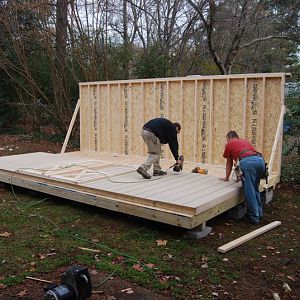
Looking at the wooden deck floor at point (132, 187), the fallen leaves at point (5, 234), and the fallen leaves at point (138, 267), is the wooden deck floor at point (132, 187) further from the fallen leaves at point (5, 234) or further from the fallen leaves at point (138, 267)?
the fallen leaves at point (5, 234)

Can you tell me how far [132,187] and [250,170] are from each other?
1.73 m

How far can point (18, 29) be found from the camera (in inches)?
503

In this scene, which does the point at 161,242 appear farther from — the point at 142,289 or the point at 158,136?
the point at 158,136

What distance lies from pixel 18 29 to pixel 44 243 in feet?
33.7

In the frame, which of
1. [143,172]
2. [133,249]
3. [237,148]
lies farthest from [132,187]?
[237,148]

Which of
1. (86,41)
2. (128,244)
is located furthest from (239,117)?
(86,41)

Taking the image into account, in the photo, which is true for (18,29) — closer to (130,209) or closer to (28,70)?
(28,70)

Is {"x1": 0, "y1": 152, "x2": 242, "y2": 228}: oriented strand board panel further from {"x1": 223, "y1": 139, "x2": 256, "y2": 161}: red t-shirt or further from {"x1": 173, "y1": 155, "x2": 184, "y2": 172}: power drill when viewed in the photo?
{"x1": 223, "y1": 139, "x2": 256, "y2": 161}: red t-shirt

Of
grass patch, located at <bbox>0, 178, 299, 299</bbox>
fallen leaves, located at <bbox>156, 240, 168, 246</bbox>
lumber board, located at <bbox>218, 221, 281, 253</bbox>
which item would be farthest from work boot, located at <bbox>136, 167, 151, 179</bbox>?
lumber board, located at <bbox>218, 221, 281, 253</bbox>

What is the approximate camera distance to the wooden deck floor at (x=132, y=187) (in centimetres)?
478

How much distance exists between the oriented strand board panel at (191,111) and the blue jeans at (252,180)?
1.58 m

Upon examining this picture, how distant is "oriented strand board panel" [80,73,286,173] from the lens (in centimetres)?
709

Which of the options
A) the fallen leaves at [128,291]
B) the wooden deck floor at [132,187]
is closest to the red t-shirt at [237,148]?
the wooden deck floor at [132,187]

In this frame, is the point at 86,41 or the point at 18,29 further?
the point at 18,29
